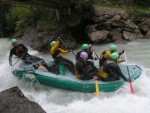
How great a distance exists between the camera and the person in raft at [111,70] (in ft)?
32.2

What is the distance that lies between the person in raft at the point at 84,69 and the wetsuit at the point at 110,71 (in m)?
0.25

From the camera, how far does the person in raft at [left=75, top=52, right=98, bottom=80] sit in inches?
397

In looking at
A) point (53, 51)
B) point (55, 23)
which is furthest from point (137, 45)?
point (53, 51)

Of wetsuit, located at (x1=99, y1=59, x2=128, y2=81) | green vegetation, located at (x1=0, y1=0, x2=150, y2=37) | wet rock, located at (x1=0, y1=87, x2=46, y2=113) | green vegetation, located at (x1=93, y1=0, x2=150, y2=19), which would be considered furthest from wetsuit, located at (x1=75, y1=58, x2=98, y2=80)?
green vegetation, located at (x1=93, y1=0, x2=150, y2=19)

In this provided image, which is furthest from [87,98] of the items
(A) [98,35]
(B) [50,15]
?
(B) [50,15]

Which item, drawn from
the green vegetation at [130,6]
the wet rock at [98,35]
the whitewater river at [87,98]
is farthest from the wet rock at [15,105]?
the green vegetation at [130,6]

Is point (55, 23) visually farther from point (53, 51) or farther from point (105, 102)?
point (105, 102)

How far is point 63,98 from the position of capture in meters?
10.2

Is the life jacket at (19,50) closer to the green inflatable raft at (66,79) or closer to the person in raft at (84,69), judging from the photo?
the green inflatable raft at (66,79)

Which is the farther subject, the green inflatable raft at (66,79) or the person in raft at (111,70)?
the green inflatable raft at (66,79)

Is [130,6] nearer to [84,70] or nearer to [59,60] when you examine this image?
[59,60]

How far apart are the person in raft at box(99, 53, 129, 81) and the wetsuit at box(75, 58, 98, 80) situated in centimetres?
29

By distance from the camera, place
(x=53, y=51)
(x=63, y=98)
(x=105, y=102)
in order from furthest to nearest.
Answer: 1. (x=53, y=51)
2. (x=63, y=98)
3. (x=105, y=102)

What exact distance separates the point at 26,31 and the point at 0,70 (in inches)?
257
